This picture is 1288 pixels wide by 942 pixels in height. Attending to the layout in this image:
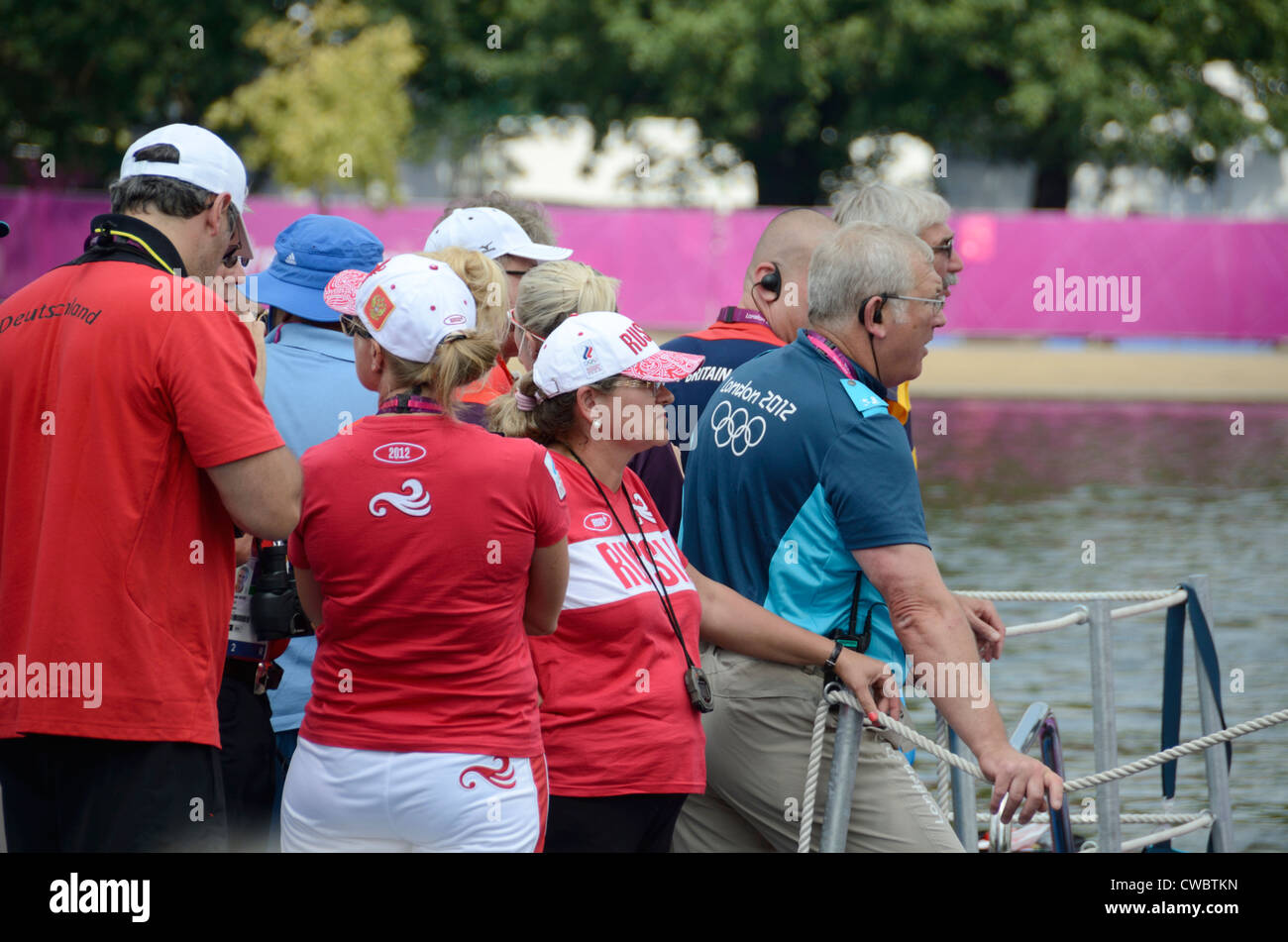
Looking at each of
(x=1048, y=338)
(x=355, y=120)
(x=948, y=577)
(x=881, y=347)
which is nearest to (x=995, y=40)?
(x=1048, y=338)

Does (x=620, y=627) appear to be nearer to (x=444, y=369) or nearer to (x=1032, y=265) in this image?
(x=444, y=369)

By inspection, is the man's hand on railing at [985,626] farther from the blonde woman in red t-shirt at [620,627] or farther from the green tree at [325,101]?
the green tree at [325,101]

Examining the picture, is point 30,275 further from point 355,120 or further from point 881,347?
point 881,347

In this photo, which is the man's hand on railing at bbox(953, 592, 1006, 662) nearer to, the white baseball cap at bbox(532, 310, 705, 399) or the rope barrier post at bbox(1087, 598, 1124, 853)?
the rope barrier post at bbox(1087, 598, 1124, 853)

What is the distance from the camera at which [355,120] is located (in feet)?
113

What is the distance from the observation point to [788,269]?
5.11m

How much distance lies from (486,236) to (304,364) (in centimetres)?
84

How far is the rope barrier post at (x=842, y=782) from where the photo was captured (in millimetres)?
3568

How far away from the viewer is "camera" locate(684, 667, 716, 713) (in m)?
3.50

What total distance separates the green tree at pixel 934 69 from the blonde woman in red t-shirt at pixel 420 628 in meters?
33.7

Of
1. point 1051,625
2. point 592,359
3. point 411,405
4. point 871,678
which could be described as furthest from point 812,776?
point 1051,625

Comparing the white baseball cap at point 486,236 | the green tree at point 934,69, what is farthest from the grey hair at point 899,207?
the green tree at point 934,69

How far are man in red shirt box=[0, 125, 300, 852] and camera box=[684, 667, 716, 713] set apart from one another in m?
0.99

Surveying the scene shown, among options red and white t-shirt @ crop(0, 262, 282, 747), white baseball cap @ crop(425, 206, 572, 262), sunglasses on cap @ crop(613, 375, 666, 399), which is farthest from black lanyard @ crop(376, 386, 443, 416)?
white baseball cap @ crop(425, 206, 572, 262)
